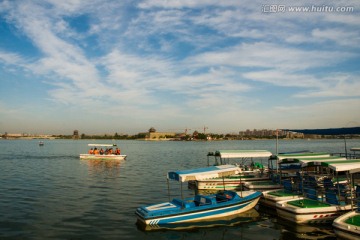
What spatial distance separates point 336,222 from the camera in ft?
50.3

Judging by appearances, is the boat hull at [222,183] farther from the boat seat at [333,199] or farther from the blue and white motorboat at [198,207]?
Answer: the boat seat at [333,199]

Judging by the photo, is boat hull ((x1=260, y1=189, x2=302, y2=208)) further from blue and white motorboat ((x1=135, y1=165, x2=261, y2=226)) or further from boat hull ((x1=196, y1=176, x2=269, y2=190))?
boat hull ((x1=196, y1=176, x2=269, y2=190))

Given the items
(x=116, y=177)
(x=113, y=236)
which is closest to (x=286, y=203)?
(x=113, y=236)

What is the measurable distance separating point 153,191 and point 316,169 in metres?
14.9

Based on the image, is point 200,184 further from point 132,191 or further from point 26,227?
point 26,227

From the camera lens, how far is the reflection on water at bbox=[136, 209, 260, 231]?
1744 cm

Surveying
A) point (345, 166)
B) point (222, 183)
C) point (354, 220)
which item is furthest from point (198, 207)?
point (222, 183)

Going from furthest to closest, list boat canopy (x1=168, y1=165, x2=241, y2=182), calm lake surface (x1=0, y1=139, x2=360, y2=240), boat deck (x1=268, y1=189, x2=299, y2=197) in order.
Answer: boat deck (x1=268, y1=189, x2=299, y2=197)
boat canopy (x1=168, y1=165, x2=241, y2=182)
calm lake surface (x1=0, y1=139, x2=360, y2=240)

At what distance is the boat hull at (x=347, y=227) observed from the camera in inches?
562

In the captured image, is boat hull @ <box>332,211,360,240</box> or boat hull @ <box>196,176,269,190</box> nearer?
boat hull @ <box>332,211,360,240</box>

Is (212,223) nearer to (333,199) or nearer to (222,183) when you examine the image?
(333,199)

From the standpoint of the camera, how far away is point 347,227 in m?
14.6

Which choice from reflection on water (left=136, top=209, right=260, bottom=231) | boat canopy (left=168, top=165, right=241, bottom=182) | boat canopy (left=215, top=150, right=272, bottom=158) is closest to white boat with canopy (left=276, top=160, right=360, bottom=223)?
reflection on water (left=136, top=209, right=260, bottom=231)

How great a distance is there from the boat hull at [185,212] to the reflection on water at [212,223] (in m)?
0.18
